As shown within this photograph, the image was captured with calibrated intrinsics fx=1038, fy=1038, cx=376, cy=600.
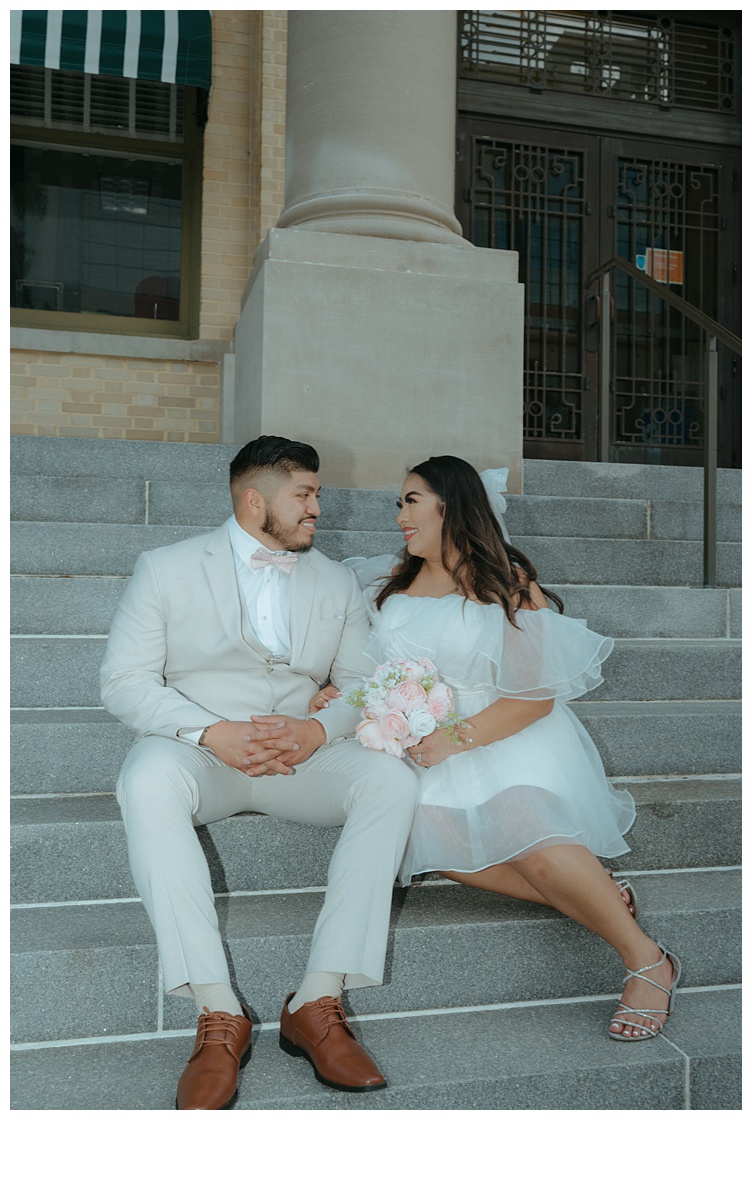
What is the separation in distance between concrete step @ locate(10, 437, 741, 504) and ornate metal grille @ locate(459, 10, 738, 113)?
4.12 m

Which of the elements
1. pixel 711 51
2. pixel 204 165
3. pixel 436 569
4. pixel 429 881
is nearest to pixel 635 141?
pixel 711 51

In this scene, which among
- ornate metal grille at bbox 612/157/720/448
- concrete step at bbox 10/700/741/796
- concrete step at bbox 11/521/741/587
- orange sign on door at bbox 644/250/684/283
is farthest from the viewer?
orange sign on door at bbox 644/250/684/283

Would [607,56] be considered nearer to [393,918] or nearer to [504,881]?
[504,881]

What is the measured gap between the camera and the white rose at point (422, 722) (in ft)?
9.71

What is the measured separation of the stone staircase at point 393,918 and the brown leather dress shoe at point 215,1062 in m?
0.07

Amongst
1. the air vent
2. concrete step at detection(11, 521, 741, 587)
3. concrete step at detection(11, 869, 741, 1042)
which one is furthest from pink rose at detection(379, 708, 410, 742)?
the air vent

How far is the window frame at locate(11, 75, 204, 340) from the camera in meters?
8.48

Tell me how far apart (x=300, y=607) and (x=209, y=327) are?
18.9ft

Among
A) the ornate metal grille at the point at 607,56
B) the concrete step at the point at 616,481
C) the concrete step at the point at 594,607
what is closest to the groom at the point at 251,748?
the concrete step at the point at 594,607

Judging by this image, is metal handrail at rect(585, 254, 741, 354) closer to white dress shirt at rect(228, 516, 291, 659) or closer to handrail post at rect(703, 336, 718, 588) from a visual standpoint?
handrail post at rect(703, 336, 718, 588)

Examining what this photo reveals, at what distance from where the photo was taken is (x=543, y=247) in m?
8.29

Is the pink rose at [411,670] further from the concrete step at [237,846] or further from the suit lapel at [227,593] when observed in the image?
the concrete step at [237,846]

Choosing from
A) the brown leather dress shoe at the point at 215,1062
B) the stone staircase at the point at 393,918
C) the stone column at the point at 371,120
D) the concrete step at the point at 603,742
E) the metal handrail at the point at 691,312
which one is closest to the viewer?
the brown leather dress shoe at the point at 215,1062

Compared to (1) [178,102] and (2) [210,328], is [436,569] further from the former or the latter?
(1) [178,102]
